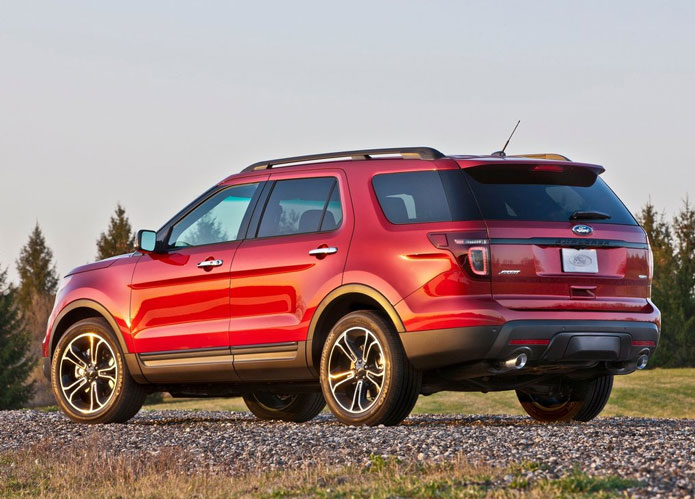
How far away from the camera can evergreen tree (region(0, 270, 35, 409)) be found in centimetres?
4509

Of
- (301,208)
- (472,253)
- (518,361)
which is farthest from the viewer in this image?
(301,208)

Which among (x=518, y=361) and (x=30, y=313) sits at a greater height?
(x=518, y=361)

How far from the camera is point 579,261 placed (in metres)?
8.38

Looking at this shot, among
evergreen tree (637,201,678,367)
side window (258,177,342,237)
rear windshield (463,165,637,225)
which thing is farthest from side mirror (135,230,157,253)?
evergreen tree (637,201,678,367)

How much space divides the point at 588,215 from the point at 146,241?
12.5ft

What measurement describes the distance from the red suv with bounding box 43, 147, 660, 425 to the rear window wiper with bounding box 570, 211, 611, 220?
0.7 inches

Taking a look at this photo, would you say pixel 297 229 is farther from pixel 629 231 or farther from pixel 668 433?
pixel 668 433

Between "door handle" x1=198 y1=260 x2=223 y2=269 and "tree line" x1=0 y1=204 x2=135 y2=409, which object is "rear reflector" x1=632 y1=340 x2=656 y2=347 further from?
"tree line" x1=0 y1=204 x2=135 y2=409

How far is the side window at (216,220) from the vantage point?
9.67 metres

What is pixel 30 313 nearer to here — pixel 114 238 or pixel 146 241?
pixel 114 238

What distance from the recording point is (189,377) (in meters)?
9.81

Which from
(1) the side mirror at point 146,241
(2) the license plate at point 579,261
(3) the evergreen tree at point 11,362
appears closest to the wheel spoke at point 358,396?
(2) the license plate at point 579,261

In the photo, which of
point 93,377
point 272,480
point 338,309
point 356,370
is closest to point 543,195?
point 338,309

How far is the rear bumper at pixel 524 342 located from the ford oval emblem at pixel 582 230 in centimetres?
64
